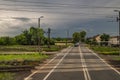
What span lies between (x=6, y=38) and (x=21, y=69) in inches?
6190

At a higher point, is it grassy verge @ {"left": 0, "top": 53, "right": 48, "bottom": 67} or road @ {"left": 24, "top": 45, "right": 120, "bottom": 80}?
grassy verge @ {"left": 0, "top": 53, "right": 48, "bottom": 67}

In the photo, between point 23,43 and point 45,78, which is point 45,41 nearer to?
point 23,43

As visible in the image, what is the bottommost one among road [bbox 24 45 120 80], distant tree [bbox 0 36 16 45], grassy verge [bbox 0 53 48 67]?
road [bbox 24 45 120 80]

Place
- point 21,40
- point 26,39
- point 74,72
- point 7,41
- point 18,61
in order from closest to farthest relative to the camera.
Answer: point 74,72 < point 18,61 < point 26,39 < point 21,40 < point 7,41

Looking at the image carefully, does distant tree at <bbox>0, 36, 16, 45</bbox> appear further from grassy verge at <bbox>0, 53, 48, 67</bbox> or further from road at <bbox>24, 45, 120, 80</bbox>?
road at <bbox>24, 45, 120, 80</bbox>

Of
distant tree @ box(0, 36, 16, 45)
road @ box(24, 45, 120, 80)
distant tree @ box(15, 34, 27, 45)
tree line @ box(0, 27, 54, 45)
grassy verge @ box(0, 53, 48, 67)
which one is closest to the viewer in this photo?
road @ box(24, 45, 120, 80)

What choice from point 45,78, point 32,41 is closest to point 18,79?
point 45,78

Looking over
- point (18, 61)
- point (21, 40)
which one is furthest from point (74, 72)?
point (21, 40)

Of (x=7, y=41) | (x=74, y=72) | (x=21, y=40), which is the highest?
(x=21, y=40)

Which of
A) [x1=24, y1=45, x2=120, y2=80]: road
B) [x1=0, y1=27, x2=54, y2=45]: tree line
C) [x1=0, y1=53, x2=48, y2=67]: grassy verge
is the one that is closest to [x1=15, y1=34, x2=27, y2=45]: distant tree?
[x1=0, y1=27, x2=54, y2=45]: tree line

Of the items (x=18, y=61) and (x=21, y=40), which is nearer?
(x=18, y=61)

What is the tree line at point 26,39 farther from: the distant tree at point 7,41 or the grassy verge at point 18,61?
the grassy verge at point 18,61

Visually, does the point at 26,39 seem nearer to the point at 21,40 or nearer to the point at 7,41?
the point at 21,40

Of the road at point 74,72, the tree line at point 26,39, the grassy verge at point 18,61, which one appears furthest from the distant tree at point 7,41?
the road at point 74,72
